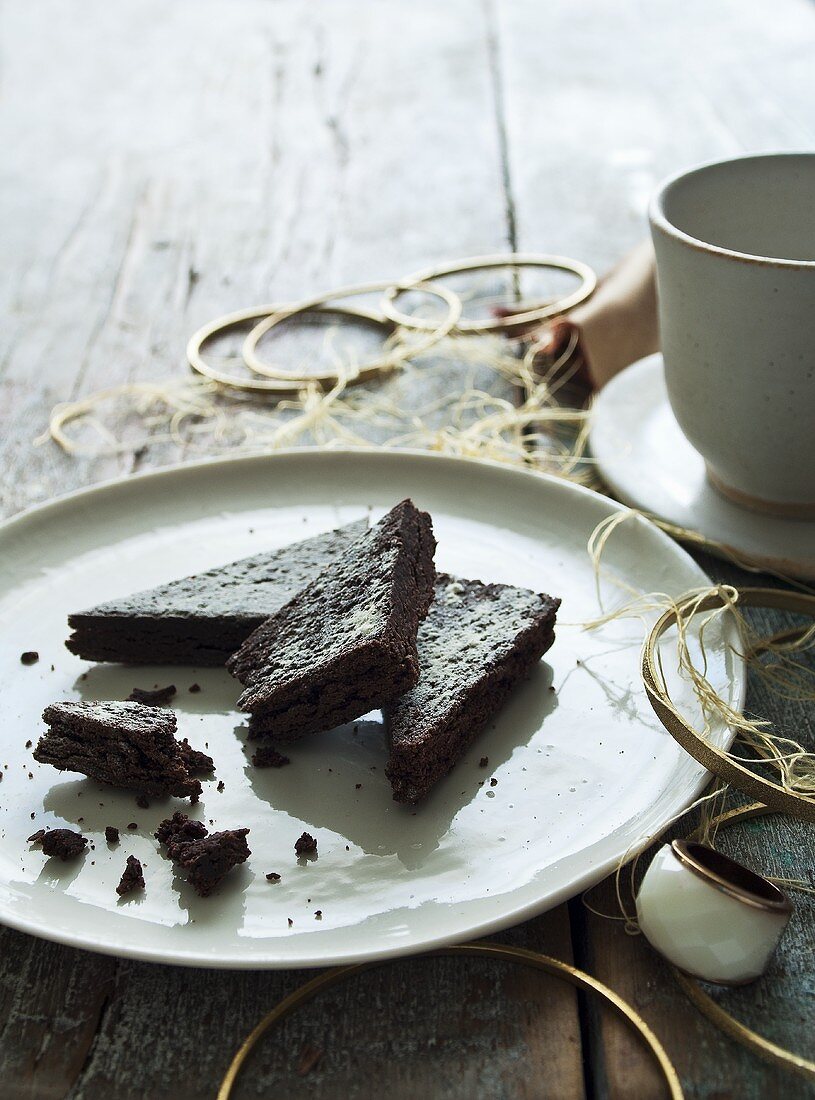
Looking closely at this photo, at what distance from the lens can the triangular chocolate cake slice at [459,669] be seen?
112 centimetres

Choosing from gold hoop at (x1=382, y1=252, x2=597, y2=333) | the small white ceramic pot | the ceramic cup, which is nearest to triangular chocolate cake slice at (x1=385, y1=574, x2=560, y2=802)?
the small white ceramic pot

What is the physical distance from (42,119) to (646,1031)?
312 cm

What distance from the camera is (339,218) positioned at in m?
2.65

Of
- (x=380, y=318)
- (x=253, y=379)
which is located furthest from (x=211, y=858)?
(x=380, y=318)

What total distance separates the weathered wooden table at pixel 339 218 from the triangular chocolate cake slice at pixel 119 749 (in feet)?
0.62

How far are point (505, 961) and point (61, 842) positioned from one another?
44cm

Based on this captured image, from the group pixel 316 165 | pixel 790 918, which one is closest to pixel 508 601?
pixel 790 918

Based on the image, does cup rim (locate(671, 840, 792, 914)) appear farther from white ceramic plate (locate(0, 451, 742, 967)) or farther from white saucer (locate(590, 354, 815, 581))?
white saucer (locate(590, 354, 815, 581))

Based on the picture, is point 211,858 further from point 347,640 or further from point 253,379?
point 253,379

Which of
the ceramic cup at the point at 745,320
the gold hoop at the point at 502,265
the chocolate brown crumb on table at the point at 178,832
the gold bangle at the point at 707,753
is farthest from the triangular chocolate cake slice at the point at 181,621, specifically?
the gold hoop at the point at 502,265

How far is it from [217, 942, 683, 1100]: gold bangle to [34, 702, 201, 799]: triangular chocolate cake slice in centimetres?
27

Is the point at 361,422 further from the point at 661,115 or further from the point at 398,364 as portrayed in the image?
the point at 661,115

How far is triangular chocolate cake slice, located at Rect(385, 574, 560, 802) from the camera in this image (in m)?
1.12

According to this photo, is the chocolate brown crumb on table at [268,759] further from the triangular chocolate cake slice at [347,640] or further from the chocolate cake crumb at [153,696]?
the chocolate cake crumb at [153,696]
